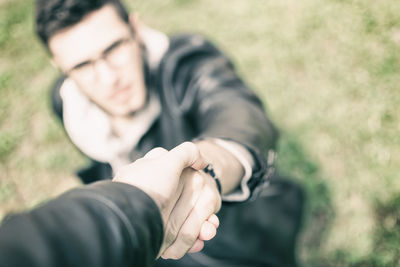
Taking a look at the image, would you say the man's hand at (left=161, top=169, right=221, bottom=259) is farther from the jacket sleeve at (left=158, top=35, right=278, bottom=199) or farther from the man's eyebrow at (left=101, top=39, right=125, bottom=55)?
the man's eyebrow at (left=101, top=39, right=125, bottom=55)

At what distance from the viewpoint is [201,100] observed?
5.49 feet

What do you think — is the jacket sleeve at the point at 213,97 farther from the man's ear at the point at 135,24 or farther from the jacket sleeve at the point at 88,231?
the jacket sleeve at the point at 88,231

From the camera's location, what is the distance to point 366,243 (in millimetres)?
2068

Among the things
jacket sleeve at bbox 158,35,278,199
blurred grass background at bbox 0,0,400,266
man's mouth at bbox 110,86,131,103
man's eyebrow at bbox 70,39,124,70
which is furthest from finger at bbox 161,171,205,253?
blurred grass background at bbox 0,0,400,266

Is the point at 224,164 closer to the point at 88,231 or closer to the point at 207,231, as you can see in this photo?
the point at 207,231

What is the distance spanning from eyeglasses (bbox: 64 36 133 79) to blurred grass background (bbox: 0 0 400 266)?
1670 mm

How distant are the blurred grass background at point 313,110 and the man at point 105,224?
71.8 inches

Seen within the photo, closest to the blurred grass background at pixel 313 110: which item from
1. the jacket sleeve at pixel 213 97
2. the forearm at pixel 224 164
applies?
the jacket sleeve at pixel 213 97

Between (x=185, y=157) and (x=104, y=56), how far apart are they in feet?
3.89

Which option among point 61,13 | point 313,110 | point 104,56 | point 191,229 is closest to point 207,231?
point 191,229

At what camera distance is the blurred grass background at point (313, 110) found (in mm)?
2225

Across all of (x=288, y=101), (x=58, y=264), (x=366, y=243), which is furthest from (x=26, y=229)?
(x=288, y=101)

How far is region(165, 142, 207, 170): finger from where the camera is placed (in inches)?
33.1

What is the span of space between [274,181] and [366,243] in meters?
0.80
